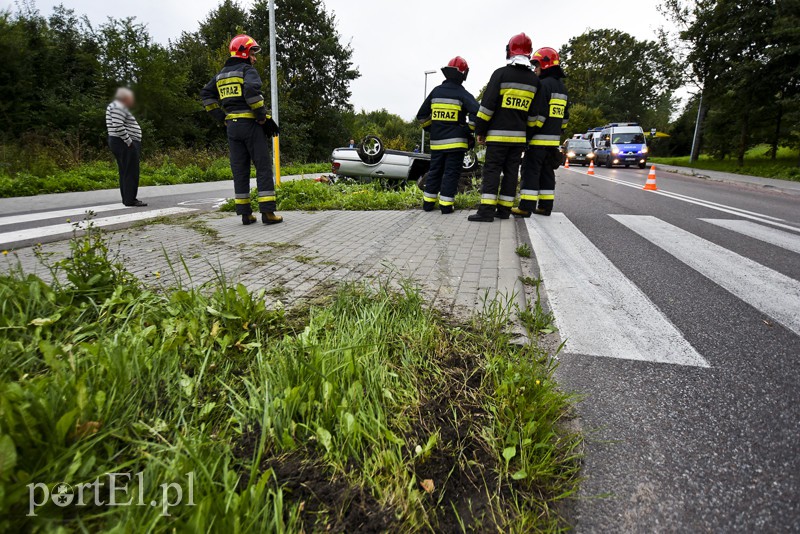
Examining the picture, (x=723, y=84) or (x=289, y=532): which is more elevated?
(x=723, y=84)

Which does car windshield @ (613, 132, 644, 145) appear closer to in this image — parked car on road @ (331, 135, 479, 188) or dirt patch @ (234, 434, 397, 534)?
parked car on road @ (331, 135, 479, 188)

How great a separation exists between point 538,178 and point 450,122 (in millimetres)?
1742

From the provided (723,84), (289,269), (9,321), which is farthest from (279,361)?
(723,84)

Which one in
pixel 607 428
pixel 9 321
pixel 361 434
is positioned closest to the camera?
pixel 361 434

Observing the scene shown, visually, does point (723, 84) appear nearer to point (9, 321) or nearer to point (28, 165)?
point (9, 321)

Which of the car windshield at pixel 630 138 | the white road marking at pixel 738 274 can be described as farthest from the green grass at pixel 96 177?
the car windshield at pixel 630 138

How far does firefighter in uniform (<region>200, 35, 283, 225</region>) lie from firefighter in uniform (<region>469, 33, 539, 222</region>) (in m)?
3.15

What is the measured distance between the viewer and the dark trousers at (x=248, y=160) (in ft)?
18.3

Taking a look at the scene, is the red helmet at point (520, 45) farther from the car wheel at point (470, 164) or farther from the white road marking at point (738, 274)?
the car wheel at point (470, 164)

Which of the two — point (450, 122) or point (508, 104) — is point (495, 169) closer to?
point (508, 104)

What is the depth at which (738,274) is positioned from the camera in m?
3.65

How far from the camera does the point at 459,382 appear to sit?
5.92ft

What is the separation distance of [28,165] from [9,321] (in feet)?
40.7

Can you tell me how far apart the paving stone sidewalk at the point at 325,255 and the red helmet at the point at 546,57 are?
2.72 metres
